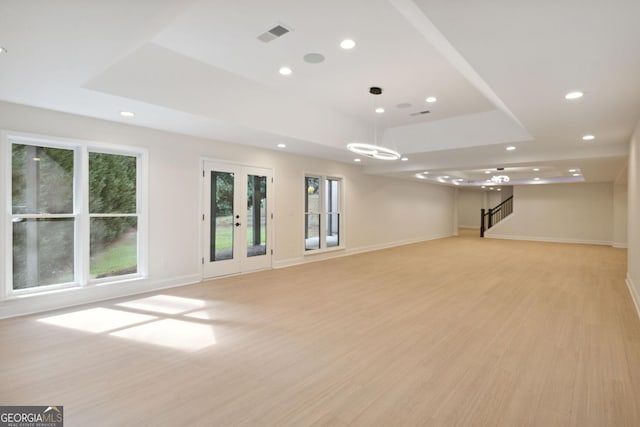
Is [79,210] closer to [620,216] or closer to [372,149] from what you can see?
[372,149]

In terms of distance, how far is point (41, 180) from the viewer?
4.43 metres

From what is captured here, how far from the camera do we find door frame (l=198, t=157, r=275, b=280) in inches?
237

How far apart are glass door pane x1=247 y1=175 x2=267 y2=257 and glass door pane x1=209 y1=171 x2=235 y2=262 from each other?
1.34 feet

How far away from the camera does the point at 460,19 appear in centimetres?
205

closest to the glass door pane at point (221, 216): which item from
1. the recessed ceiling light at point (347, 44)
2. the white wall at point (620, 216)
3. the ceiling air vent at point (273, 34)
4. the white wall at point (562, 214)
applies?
the ceiling air vent at point (273, 34)

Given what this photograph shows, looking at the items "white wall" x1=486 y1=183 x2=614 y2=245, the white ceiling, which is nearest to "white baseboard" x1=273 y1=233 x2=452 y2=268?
the white ceiling

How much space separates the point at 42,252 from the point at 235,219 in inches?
118

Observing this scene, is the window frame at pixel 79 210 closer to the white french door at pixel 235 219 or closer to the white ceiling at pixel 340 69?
the white ceiling at pixel 340 69

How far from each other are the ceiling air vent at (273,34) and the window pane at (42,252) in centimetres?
376

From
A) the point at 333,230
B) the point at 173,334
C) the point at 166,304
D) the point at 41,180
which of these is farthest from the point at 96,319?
the point at 333,230

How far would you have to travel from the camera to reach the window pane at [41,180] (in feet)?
13.9

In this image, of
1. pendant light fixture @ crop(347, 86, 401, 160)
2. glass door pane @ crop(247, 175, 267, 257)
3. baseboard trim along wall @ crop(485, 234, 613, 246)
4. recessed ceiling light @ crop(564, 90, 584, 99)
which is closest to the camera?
recessed ceiling light @ crop(564, 90, 584, 99)

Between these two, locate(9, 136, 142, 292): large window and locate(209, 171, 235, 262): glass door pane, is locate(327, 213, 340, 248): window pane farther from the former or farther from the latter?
locate(9, 136, 142, 292): large window

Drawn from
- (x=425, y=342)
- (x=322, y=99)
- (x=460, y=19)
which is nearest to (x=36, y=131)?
(x=322, y=99)
